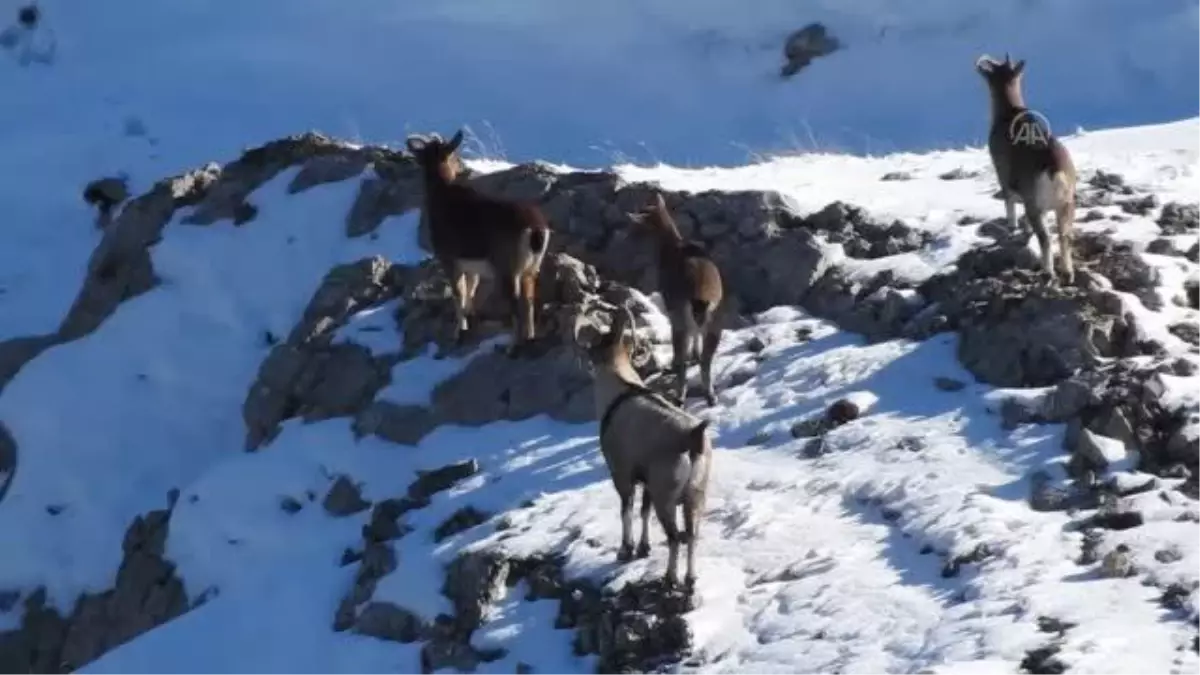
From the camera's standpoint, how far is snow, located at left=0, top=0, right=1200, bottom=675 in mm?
10117

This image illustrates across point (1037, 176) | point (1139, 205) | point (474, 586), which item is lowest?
point (474, 586)

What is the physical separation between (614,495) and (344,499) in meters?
2.13

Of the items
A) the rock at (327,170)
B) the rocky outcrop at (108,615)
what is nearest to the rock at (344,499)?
the rocky outcrop at (108,615)

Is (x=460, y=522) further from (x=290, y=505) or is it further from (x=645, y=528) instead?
(x=290, y=505)

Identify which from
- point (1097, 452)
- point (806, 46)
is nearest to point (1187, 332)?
point (1097, 452)

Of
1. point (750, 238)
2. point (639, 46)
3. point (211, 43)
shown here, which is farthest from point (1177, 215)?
point (211, 43)

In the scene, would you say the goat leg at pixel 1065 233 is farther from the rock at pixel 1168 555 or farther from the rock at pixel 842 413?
the rock at pixel 1168 555

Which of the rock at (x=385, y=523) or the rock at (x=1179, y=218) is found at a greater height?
the rock at (x=1179, y=218)

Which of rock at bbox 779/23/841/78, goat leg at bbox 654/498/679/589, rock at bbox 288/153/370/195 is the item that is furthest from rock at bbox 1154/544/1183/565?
rock at bbox 779/23/841/78

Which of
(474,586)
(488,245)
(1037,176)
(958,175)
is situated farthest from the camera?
(958,175)

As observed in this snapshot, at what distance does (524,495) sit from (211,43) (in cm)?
1754

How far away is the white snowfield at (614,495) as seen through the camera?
970 centimetres

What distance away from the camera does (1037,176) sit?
12.9 m

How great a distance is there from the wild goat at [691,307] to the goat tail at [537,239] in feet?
2.78
